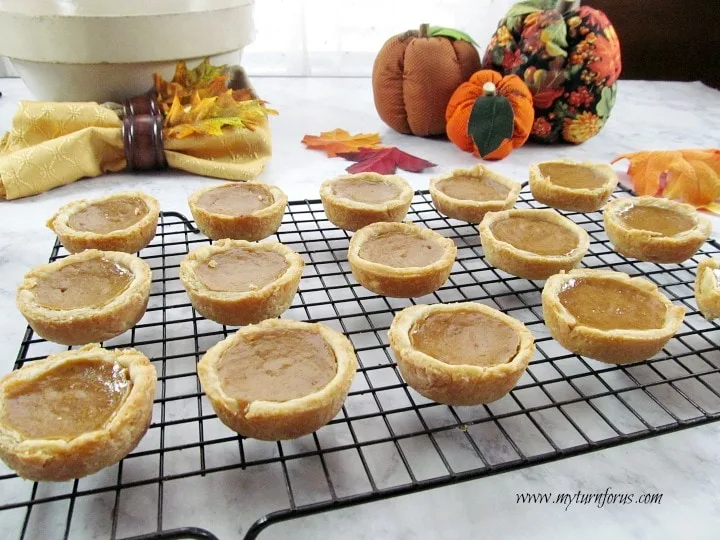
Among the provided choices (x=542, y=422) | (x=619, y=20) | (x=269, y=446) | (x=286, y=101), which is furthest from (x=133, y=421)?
(x=619, y=20)

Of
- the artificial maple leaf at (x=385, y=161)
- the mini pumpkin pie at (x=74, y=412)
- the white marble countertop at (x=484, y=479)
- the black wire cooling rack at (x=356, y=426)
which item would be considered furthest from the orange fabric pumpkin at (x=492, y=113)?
the mini pumpkin pie at (x=74, y=412)

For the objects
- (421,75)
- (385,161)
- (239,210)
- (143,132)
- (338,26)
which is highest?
(338,26)

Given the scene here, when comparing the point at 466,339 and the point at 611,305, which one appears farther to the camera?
the point at 611,305

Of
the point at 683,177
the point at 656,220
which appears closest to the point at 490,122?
the point at 683,177

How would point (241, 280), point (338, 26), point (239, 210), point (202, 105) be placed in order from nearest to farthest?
point (241, 280)
point (239, 210)
point (202, 105)
point (338, 26)

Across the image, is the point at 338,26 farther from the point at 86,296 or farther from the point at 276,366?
the point at 276,366

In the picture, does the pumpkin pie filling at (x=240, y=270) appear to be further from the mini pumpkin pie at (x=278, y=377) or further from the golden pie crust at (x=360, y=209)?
the golden pie crust at (x=360, y=209)

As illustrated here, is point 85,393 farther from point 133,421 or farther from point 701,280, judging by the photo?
point 701,280
